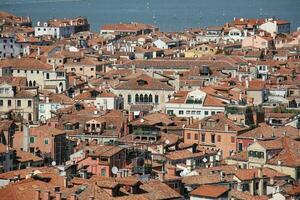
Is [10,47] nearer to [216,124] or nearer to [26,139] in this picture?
[216,124]

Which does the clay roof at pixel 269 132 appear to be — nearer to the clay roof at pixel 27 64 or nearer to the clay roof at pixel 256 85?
the clay roof at pixel 256 85

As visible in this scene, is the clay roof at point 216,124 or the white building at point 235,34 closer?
the clay roof at point 216,124

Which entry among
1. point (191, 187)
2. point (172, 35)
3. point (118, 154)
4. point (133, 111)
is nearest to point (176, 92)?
point (133, 111)

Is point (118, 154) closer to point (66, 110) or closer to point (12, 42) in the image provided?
point (66, 110)

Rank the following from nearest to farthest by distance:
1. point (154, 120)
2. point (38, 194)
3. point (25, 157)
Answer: point (38, 194)
point (25, 157)
point (154, 120)

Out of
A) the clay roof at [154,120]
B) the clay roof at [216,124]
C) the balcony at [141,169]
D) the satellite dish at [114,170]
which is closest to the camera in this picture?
the balcony at [141,169]

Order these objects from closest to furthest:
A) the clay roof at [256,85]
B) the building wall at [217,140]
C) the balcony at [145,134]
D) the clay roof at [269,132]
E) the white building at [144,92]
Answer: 1. the clay roof at [269,132]
2. the balcony at [145,134]
3. the building wall at [217,140]
4. the clay roof at [256,85]
5. the white building at [144,92]

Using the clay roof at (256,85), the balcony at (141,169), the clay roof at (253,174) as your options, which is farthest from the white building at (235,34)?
the balcony at (141,169)

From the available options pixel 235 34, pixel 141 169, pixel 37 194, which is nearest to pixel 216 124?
pixel 141 169

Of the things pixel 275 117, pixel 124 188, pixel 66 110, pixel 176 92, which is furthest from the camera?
pixel 176 92
